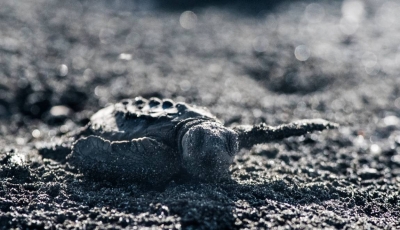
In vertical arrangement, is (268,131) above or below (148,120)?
below

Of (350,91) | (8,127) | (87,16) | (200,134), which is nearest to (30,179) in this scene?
(200,134)

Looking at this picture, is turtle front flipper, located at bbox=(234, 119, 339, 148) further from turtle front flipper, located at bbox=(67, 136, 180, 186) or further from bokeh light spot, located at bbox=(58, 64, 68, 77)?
bokeh light spot, located at bbox=(58, 64, 68, 77)

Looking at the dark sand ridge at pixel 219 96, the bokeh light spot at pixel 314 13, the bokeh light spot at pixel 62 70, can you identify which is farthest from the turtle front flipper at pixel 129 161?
the bokeh light spot at pixel 314 13

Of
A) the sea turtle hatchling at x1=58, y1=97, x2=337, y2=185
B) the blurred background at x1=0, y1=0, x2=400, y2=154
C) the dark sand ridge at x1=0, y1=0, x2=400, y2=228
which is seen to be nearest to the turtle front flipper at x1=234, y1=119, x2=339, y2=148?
the sea turtle hatchling at x1=58, y1=97, x2=337, y2=185

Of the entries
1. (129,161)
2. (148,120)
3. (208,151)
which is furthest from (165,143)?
(208,151)

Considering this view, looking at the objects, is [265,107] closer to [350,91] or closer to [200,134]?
[350,91]

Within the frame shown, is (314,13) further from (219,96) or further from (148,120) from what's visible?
(148,120)
